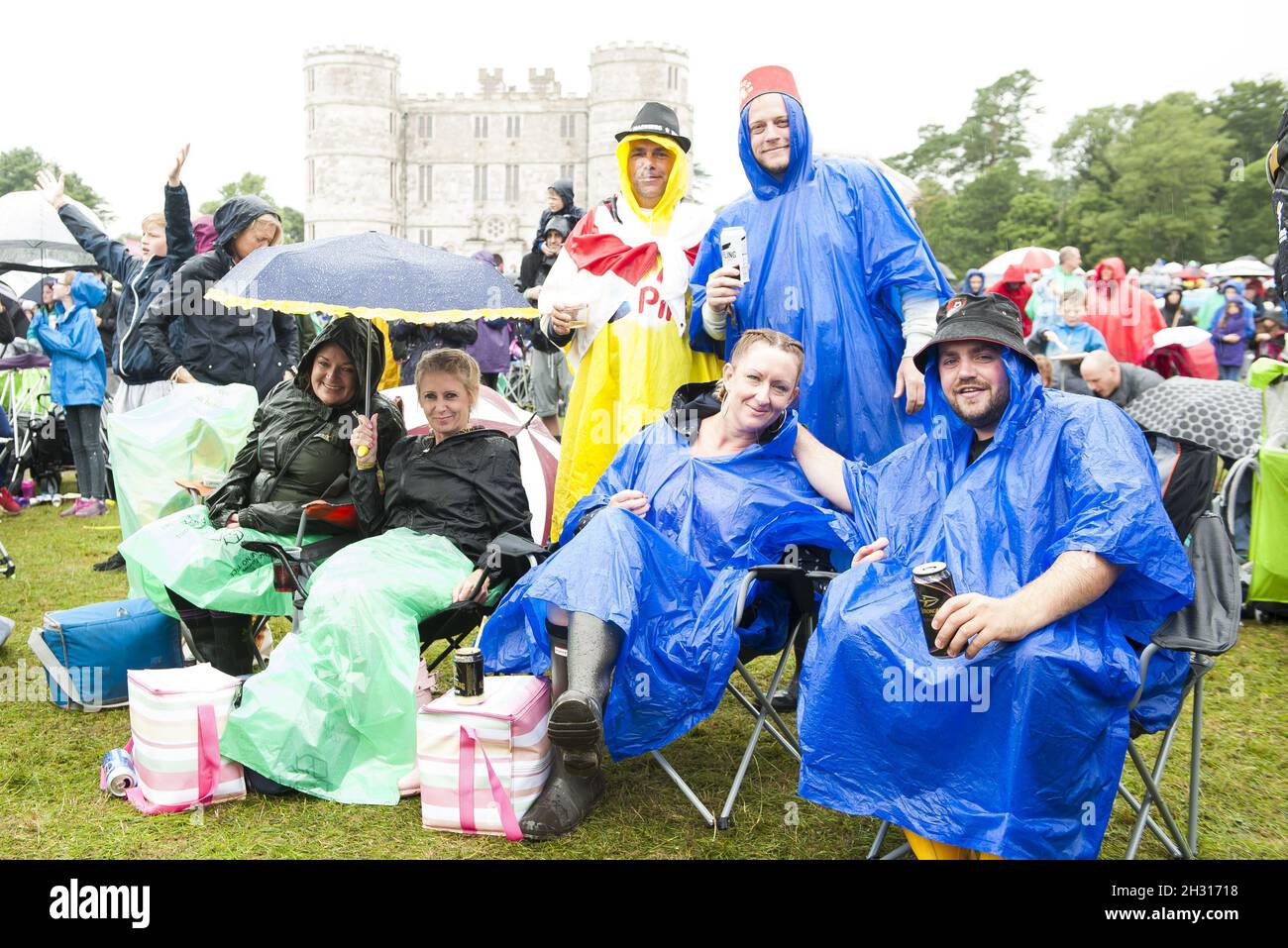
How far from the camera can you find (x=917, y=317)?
349cm

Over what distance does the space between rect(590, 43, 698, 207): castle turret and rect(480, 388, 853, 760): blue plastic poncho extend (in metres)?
58.8

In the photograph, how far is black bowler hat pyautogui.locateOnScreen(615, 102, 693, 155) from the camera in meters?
3.97


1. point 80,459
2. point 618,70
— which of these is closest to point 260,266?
point 80,459

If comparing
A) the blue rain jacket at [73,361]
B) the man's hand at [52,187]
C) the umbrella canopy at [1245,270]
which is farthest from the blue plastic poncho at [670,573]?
the umbrella canopy at [1245,270]

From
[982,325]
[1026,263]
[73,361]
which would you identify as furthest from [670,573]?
[1026,263]

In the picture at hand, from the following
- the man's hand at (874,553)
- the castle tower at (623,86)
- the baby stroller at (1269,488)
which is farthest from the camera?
the castle tower at (623,86)

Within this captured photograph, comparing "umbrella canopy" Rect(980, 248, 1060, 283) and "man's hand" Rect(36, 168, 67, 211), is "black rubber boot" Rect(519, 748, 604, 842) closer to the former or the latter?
"man's hand" Rect(36, 168, 67, 211)

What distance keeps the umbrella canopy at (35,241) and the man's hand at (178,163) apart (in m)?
3.23

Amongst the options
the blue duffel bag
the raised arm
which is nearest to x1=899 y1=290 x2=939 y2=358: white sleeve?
the raised arm

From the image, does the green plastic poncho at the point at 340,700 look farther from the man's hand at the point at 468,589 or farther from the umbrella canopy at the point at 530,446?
the umbrella canopy at the point at 530,446

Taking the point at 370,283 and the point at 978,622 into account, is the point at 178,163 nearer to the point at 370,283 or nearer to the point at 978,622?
the point at 370,283

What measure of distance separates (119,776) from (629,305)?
2267 mm

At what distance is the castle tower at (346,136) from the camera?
64.2 metres
